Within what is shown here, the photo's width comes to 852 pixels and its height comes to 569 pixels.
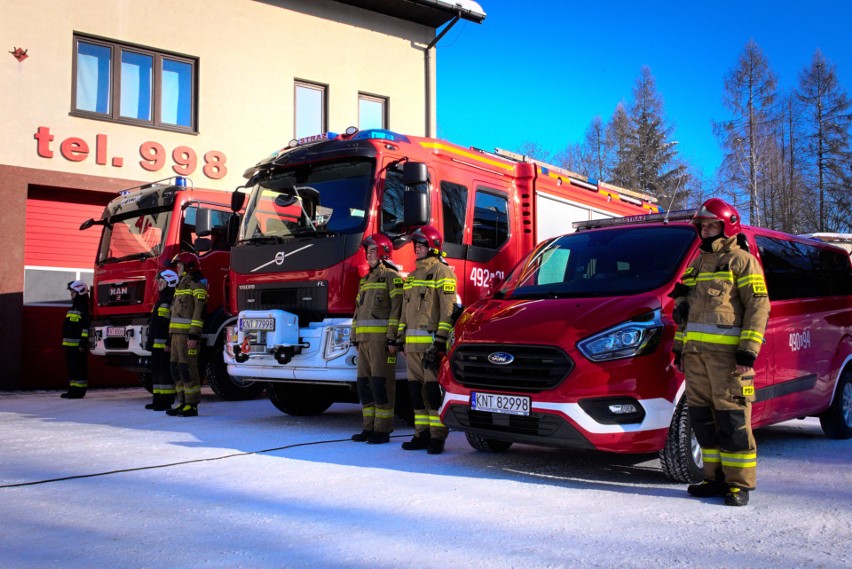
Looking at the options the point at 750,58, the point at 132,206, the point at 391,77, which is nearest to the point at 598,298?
the point at 132,206

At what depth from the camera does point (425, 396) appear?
667cm

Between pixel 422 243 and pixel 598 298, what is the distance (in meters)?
1.85

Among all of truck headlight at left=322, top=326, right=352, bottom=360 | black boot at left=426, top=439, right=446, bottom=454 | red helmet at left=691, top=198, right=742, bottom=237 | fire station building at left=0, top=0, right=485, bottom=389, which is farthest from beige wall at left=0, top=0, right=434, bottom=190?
red helmet at left=691, top=198, right=742, bottom=237

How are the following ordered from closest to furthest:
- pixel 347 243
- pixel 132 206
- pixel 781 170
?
1. pixel 347 243
2. pixel 132 206
3. pixel 781 170

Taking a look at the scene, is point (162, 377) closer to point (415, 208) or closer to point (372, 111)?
point (415, 208)

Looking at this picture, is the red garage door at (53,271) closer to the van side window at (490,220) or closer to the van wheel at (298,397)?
the van wheel at (298,397)

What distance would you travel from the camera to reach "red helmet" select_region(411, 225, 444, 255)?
22.2 feet

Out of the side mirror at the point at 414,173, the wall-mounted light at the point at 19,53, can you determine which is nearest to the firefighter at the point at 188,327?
the side mirror at the point at 414,173

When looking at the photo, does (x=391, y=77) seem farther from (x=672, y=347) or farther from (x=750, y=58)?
(x=750, y=58)

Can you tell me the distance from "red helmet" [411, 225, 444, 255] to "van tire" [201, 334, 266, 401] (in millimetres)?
4453

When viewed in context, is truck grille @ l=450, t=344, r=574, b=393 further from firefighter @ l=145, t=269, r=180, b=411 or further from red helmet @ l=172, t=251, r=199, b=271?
firefighter @ l=145, t=269, r=180, b=411

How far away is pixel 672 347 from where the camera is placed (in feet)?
16.9

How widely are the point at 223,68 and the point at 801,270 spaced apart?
11.9 metres

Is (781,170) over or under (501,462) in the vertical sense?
over
